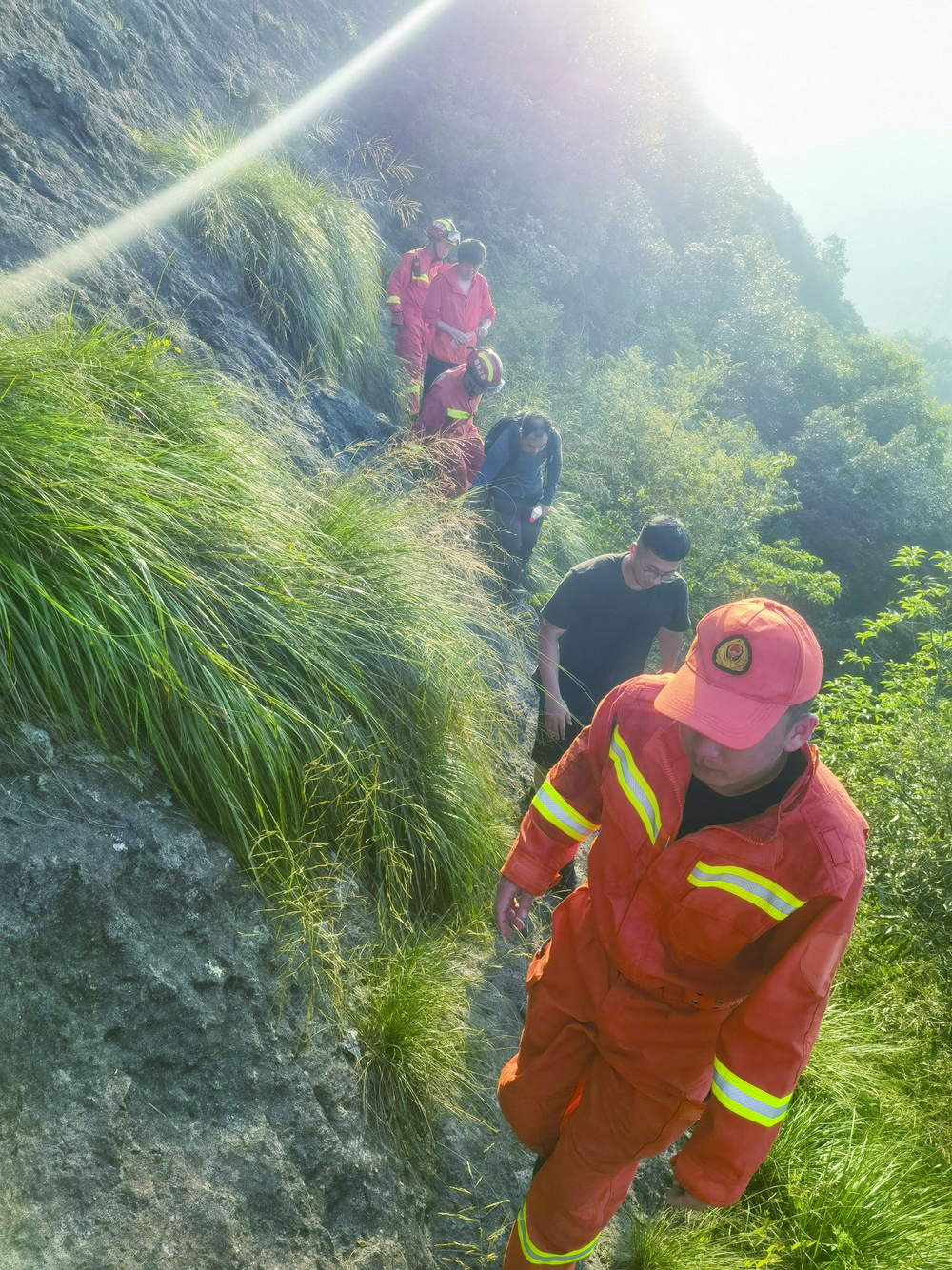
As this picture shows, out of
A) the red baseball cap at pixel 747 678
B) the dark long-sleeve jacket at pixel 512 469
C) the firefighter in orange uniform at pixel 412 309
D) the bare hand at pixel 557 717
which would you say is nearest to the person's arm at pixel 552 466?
the dark long-sleeve jacket at pixel 512 469

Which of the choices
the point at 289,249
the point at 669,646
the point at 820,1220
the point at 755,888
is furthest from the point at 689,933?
the point at 289,249

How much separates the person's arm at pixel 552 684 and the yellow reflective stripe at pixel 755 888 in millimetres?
1955

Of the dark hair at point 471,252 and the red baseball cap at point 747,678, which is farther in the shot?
the dark hair at point 471,252

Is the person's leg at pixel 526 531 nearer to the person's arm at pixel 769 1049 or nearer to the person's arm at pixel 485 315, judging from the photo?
the person's arm at pixel 485 315

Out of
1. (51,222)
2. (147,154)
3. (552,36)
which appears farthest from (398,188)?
(51,222)

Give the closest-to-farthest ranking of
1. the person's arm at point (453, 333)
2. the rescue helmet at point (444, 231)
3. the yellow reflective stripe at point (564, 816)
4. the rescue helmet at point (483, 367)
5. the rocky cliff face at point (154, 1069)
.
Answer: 1. the rocky cliff face at point (154, 1069)
2. the yellow reflective stripe at point (564, 816)
3. the rescue helmet at point (483, 367)
4. the person's arm at point (453, 333)
5. the rescue helmet at point (444, 231)

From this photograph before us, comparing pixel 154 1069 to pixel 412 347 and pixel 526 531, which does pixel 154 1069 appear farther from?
pixel 412 347

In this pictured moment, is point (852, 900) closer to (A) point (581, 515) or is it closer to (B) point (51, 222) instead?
(B) point (51, 222)

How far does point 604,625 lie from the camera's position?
3881 millimetres

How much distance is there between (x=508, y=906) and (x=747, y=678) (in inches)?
43.1

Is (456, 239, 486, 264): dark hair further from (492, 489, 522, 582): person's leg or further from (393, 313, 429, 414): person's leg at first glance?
(492, 489, 522, 582): person's leg

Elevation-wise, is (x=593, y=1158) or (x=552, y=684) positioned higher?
(x=552, y=684)

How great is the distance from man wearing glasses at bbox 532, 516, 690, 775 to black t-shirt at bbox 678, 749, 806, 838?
Result: 179 centimetres

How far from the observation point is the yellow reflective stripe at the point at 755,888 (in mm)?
1675
